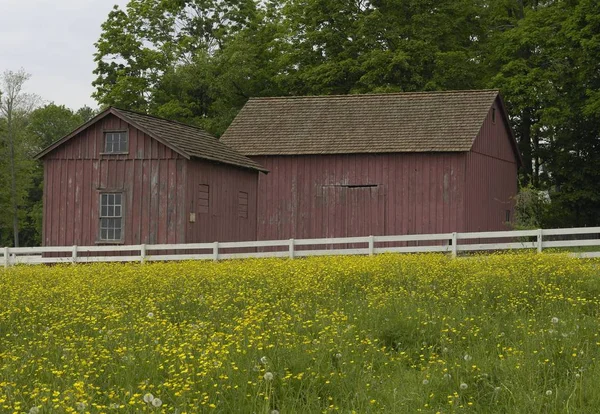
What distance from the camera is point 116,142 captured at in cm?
2806

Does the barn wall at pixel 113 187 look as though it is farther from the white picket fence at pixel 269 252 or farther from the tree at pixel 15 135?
the tree at pixel 15 135

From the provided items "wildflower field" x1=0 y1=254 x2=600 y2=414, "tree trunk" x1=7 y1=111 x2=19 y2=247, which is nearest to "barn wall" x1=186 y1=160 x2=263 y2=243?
"wildflower field" x1=0 y1=254 x2=600 y2=414

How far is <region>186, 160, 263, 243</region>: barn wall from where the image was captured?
1091 inches

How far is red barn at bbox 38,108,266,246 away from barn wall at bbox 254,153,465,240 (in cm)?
506

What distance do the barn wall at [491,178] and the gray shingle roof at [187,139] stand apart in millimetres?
7645

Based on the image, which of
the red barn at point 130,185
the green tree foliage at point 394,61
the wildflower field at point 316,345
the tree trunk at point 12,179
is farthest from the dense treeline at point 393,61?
the wildflower field at point 316,345

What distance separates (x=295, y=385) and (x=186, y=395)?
109 centimetres

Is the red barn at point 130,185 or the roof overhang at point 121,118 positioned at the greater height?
the roof overhang at point 121,118

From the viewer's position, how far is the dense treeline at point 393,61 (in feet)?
131

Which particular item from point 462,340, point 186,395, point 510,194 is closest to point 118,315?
point 186,395

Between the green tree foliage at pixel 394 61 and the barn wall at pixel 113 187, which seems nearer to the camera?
the barn wall at pixel 113 187

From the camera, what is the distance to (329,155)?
110ft

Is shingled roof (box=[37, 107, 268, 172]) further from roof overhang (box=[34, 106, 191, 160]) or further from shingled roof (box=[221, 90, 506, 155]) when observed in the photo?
shingled roof (box=[221, 90, 506, 155])

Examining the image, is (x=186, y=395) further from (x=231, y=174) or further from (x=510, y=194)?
(x=510, y=194)
